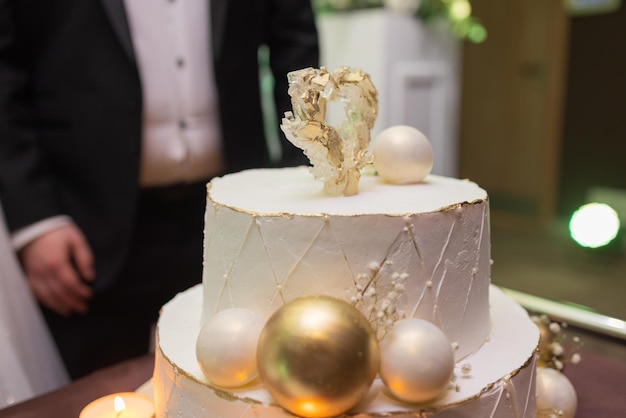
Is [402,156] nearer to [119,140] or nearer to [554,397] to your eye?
[554,397]

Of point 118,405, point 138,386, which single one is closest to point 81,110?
point 138,386

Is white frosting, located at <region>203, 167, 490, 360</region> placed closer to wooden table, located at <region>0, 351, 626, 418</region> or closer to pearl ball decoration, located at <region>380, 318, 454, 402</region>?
pearl ball decoration, located at <region>380, 318, 454, 402</region>

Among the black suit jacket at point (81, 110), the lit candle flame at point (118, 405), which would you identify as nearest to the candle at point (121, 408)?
the lit candle flame at point (118, 405)

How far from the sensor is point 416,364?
2.57 feet

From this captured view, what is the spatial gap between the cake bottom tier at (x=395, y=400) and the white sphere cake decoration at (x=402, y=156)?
1.05 feet

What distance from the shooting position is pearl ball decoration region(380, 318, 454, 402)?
2.57ft

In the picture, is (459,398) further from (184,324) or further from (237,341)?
(184,324)

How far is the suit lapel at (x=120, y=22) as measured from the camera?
4.77 ft

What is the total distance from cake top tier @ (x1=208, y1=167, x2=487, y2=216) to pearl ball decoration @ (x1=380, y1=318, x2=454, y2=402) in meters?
0.19

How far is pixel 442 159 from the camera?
3.67 m

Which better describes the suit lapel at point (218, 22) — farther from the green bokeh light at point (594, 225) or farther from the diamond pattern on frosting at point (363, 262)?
the green bokeh light at point (594, 225)

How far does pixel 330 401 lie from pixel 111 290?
1033mm

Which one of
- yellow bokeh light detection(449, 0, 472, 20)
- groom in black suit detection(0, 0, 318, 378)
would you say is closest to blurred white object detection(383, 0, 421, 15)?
yellow bokeh light detection(449, 0, 472, 20)

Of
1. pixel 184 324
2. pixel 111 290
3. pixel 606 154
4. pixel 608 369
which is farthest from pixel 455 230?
pixel 606 154
